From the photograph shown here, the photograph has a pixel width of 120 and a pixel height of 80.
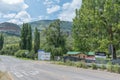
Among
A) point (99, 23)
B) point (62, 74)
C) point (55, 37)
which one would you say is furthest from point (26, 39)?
point (62, 74)

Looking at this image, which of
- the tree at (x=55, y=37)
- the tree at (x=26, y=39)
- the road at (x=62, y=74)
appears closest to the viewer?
the road at (x=62, y=74)

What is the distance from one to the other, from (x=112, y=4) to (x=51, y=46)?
217ft

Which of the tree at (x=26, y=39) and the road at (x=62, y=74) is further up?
the tree at (x=26, y=39)

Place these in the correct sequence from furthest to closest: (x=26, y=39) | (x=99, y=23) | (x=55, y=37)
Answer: (x=26, y=39) < (x=55, y=37) < (x=99, y=23)

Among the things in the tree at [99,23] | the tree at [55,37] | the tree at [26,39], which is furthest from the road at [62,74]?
the tree at [26,39]

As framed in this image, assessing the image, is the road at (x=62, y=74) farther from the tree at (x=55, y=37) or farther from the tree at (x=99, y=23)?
the tree at (x=55, y=37)

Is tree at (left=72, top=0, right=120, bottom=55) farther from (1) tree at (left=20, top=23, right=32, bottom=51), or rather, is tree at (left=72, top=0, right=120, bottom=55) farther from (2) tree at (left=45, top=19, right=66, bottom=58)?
(1) tree at (left=20, top=23, right=32, bottom=51)

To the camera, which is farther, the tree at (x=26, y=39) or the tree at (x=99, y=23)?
the tree at (x=26, y=39)

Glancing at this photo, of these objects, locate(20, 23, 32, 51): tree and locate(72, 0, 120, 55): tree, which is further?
locate(20, 23, 32, 51): tree

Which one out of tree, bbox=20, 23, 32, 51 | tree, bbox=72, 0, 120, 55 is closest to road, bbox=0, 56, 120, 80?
tree, bbox=72, 0, 120, 55

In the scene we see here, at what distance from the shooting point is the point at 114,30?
46219 mm

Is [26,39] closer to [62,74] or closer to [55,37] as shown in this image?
[55,37]

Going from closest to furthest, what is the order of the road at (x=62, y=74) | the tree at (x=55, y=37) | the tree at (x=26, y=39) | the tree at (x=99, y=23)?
the road at (x=62, y=74), the tree at (x=99, y=23), the tree at (x=55, y=37), the tree at (x=26, y=39)

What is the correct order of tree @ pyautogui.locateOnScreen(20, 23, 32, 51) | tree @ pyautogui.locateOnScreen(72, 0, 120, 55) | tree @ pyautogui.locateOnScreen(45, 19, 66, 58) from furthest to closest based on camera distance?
tree @ pyautogui.locateOnScreen(20, 23, 32, 51), tree @ pyautogui.locateOnScreen(45, 19, 66, 58), tree @ pyautogui.locateOnScreen(72, 0, 120, 55)
